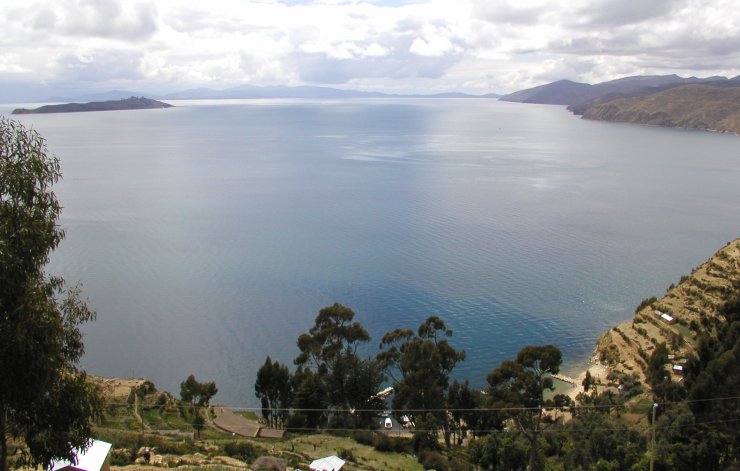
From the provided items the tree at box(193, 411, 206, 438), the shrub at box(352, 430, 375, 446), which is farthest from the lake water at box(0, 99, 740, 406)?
the shrub at box(352, 430, 375, 446)

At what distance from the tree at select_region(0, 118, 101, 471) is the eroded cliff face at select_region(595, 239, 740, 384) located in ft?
93.8

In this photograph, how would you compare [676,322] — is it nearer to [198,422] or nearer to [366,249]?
[366,249]

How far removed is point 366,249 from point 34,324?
45.0m

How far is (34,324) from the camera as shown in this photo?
7988 millimetres

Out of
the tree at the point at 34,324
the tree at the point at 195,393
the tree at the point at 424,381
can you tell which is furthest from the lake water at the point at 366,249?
the tree at the point at 34,324

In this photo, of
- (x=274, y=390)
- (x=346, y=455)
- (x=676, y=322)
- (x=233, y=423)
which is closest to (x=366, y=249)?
(x=676, y=322)

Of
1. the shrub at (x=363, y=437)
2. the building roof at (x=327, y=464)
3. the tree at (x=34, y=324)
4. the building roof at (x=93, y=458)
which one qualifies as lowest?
the shrub at (x=363, y=437)

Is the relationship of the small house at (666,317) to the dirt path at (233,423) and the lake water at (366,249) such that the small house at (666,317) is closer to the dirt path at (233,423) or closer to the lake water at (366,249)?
the lake water at (366,249)

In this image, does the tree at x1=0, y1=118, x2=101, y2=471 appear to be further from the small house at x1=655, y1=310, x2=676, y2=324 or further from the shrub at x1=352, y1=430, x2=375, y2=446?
the small house at x1=655, y1=310, x2=676, y2=324

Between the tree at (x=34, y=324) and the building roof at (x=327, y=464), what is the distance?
10125mm

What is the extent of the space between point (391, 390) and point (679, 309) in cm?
1954

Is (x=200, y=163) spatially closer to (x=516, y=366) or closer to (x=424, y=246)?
(x=424, y=246)

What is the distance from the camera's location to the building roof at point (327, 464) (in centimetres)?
1809

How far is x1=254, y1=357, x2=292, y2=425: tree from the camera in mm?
27797
